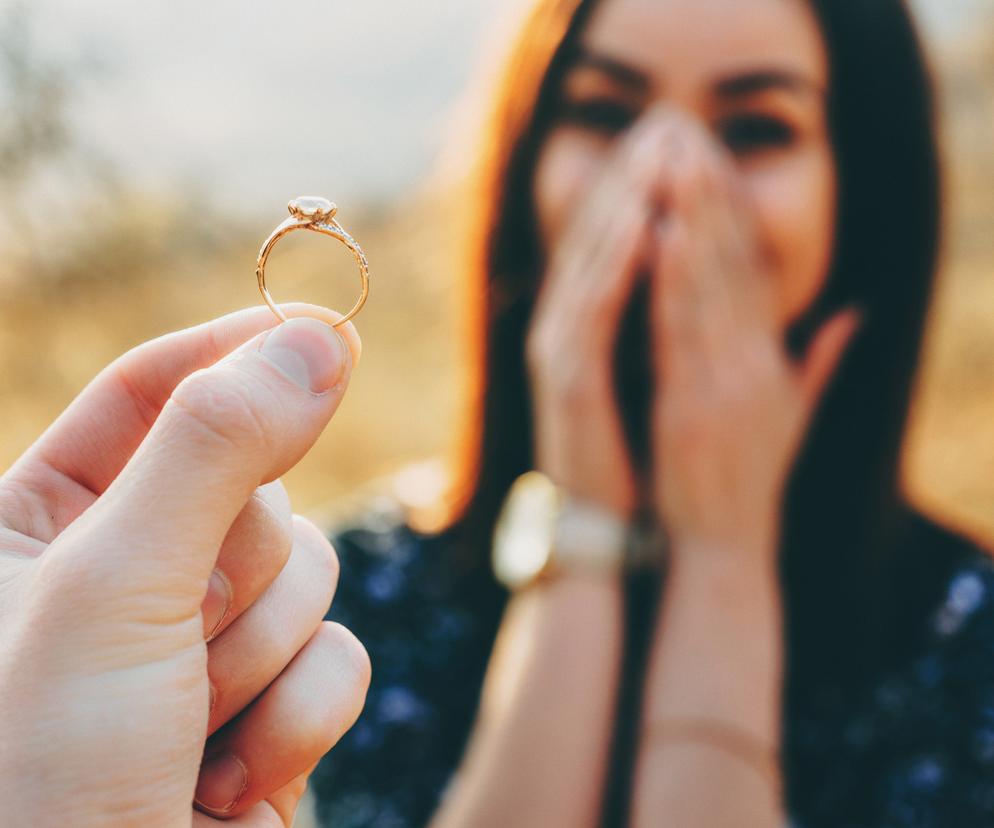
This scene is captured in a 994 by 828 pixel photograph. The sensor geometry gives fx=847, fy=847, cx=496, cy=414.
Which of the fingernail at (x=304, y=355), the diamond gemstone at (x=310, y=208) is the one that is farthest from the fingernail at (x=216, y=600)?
the diamond gemstone at (x=310, y=208)

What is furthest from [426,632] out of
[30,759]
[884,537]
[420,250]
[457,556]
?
[420,250]

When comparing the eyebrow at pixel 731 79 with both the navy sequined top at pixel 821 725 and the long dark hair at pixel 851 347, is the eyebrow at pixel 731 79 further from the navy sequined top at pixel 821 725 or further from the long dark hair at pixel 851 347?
the navy sequined top at pixel 821 725

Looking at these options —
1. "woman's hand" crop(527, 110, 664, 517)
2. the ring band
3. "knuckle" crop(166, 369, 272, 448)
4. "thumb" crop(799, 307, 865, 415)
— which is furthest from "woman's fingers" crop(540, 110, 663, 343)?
"knuckle" crop(166, 369, 272, 448)

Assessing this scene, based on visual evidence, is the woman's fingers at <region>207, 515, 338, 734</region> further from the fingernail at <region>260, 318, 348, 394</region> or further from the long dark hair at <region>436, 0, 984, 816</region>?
the long dark hair at <region>436, 0, 984, 816</region>

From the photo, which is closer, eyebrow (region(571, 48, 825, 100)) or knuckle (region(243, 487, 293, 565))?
knuckle (region(243, 487, 293, 565))

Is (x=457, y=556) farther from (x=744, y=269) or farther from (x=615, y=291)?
(x=744, y=269)

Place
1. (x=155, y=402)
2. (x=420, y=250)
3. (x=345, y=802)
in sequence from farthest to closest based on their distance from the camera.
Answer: (x=420, y=250) → (x=345, y=802) → (x=155, y=402)
